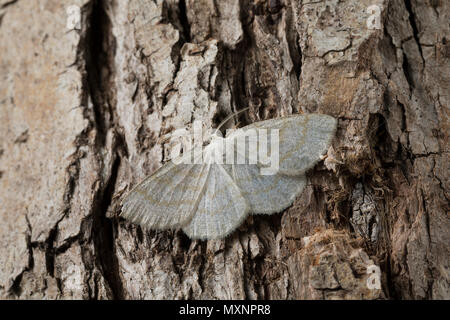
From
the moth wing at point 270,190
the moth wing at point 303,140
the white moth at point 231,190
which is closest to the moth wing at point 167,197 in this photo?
→ the white moth at point 231,190

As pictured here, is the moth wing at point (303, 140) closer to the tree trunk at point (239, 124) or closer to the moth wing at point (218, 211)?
the tree trunk at point (239, 124)

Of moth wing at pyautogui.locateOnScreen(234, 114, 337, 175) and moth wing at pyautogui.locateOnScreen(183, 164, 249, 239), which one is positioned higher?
moth wing at pyautogui.locateOnScreen(234, 114, 337, 175)

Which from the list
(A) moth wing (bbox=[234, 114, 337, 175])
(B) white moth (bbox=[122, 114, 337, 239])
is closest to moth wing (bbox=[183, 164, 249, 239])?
(B) white moth (bbox=[122, 114, 337, 239])

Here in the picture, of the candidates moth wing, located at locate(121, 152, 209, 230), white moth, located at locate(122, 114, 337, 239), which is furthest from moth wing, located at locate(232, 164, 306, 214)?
moth wing, located at locate(121, 152, 209, 230)

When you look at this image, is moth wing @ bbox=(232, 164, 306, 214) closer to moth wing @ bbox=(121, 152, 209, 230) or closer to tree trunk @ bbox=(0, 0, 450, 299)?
tree trunk @ bbox=(0, 0, 450, 299)

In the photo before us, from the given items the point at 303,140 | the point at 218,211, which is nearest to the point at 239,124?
the point at 303,140

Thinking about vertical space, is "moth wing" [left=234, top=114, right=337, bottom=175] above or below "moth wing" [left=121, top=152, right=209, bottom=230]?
above

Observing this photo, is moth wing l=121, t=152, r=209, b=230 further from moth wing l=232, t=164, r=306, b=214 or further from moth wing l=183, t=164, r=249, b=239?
moth wing l=232, t=164, r=306, b=214

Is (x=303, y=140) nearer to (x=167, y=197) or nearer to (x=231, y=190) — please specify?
(x=231, y=190)
